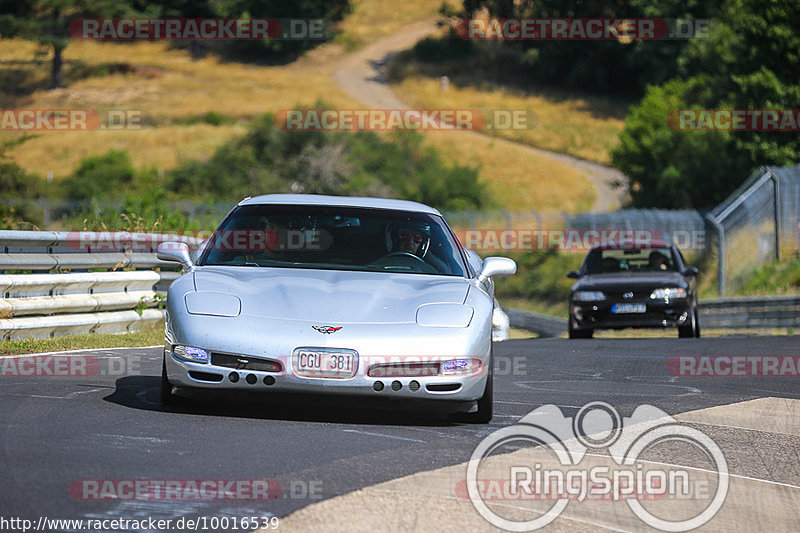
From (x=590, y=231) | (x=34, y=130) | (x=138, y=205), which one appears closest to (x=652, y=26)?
(x=34, y=130)

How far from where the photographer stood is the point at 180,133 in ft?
233

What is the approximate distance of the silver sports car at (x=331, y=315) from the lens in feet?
22.2

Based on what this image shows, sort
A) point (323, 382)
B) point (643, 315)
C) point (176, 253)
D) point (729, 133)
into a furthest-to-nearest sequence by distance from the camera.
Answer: point (729, 133), point (643, 315), point (176, 253), point (323, 382)

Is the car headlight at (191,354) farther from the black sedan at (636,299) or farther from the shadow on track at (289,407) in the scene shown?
the black sedan at (636,299)

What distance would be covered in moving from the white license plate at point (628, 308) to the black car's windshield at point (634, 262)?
102 cm

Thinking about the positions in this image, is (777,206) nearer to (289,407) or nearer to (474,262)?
(474,262)

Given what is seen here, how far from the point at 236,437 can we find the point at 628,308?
11.3 metres

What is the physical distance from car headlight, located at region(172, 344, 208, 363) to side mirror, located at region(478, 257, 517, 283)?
2.24 meters

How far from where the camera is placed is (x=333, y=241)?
821cm

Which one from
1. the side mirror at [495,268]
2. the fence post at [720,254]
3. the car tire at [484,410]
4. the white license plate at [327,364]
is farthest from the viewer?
the fence post at [720,254]

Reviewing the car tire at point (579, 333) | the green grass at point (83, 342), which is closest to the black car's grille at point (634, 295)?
the car tire at point (579, 333)

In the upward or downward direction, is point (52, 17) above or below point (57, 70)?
above

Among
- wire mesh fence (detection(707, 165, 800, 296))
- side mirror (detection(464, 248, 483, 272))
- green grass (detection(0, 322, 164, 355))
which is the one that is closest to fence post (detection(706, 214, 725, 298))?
wire mesh fence (detection(707, 165, 800, 296))

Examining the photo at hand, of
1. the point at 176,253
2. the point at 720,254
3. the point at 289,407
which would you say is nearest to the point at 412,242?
the point at 289,407
